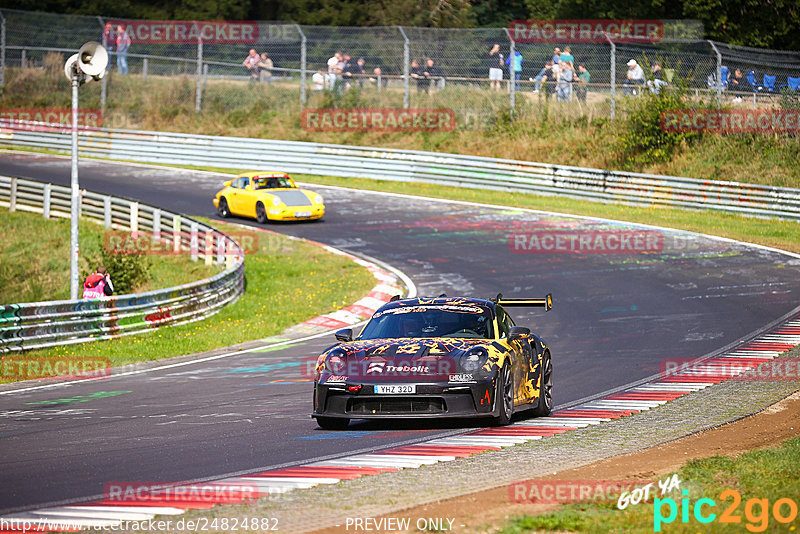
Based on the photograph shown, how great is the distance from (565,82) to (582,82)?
618 mm

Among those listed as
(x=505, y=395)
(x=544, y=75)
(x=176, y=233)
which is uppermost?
(x=544, y=75)

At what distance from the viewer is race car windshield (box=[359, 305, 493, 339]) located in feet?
36.1

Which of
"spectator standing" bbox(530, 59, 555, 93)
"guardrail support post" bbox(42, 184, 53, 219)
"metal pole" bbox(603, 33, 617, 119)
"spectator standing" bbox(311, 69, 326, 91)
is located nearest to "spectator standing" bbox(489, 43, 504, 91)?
"spectator standing" bbox(530, 59, 555, 93)

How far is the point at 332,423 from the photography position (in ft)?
34.9

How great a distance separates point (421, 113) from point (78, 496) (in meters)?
33.0

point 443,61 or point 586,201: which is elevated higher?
point 443,61

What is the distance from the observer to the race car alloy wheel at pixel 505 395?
10211 mm

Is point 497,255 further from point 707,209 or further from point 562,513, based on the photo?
point 562,513

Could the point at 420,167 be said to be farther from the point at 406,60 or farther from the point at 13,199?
the point at 13,199

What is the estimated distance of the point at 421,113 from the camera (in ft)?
130

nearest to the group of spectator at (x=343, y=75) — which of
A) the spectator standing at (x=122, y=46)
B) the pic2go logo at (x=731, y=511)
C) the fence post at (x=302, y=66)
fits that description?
the fence post at (x=302, y=66)

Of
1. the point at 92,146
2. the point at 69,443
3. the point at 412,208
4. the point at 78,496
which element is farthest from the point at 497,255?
the point at 92,146

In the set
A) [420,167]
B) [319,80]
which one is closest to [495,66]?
[420,167]

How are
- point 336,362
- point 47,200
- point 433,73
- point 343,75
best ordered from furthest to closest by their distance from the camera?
point 343,75 < point 433,73 < point 47,200 < point 336,362
